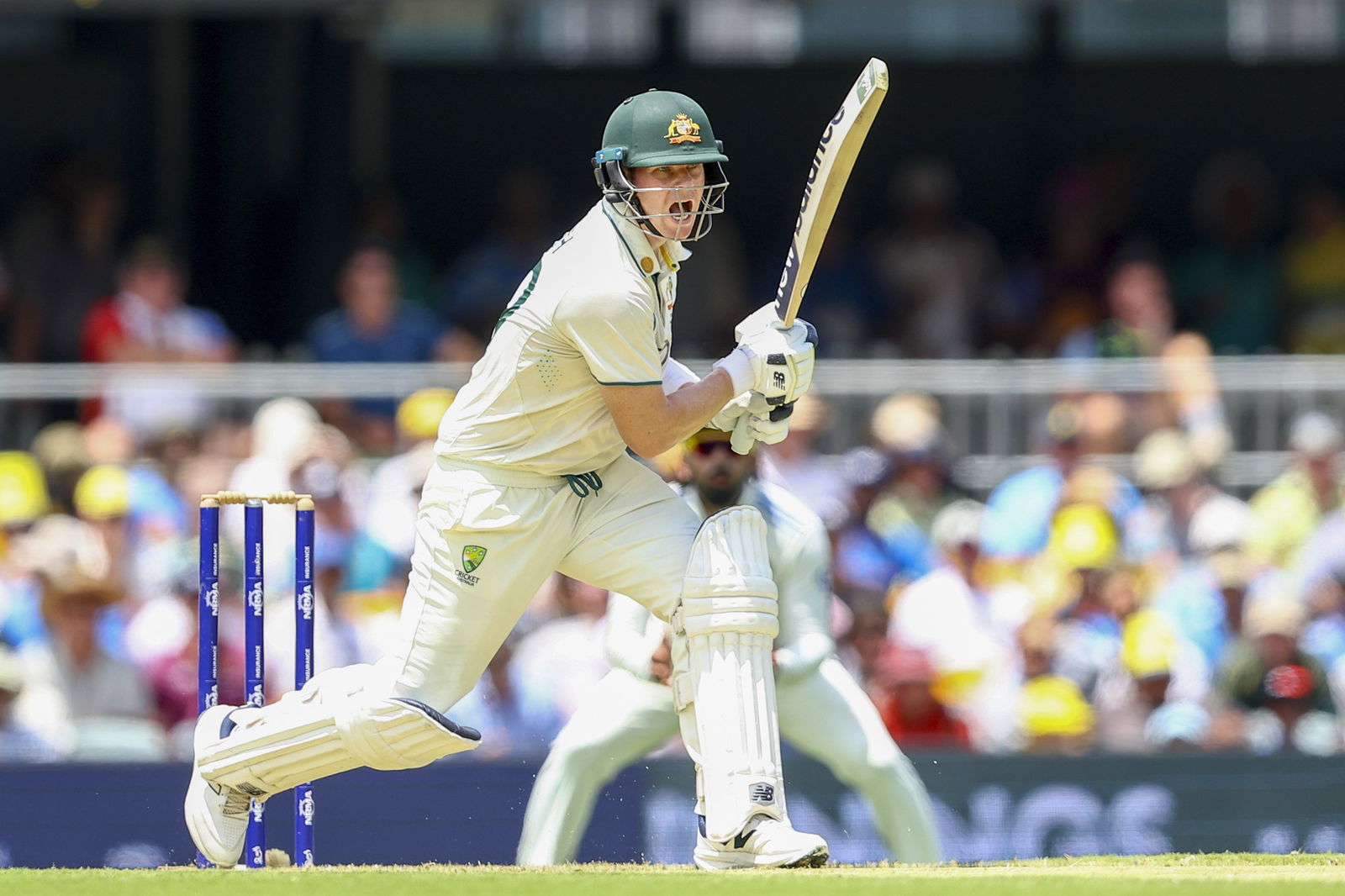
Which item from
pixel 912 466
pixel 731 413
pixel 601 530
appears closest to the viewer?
pixel 601 530

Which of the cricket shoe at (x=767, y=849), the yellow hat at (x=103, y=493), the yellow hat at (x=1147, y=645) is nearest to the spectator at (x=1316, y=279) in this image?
the yellow hat at (x=1147, y=645)

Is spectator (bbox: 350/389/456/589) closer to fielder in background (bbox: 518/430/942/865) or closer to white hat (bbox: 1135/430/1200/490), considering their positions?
fielder in background (bbox: 518/430/942/865)

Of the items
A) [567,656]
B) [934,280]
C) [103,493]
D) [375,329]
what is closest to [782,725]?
[567,656]

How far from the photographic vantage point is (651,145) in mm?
4668

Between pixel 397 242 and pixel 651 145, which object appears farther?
pixel 397 242

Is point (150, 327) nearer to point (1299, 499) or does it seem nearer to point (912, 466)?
point (912, 466)

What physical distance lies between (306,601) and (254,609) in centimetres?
15

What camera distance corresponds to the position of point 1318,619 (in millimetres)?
7461

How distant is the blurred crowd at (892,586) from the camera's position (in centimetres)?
709

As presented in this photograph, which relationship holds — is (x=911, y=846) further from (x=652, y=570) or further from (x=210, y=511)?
(x=210, y=511)

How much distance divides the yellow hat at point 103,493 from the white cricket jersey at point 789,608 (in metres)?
2.35

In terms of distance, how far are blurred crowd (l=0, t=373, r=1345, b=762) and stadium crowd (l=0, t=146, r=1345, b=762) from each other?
0.04 feet

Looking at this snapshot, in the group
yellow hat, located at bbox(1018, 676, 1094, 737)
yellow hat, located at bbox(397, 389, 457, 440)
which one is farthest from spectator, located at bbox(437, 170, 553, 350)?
yellow hat, located at bbox(1018, 676, 1094, 737)

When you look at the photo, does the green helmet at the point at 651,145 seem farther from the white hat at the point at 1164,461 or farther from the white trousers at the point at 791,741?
the white hat at the point at 1164,461
